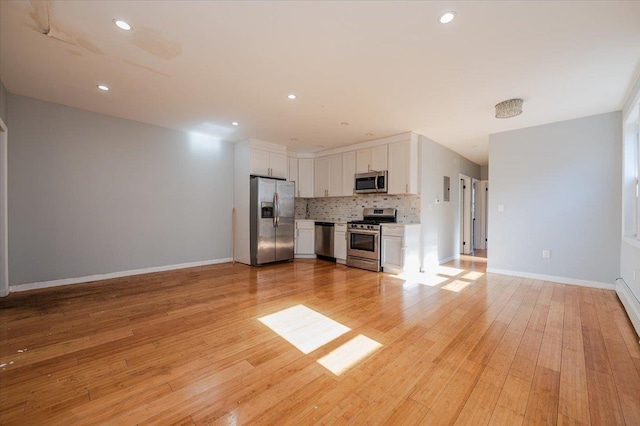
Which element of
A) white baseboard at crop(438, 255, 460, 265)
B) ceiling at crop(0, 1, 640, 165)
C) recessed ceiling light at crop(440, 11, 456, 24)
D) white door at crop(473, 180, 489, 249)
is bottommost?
white baseboard at crop(438, 255, 460, 265)

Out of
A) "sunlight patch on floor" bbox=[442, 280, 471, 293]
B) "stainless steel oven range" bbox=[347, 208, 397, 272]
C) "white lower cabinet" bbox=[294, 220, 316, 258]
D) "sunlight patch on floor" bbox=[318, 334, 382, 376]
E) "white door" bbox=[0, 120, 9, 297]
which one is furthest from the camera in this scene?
"white lower cabinet" bbox=[294, 220, 316, 258]

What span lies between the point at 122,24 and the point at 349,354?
3.15 metres

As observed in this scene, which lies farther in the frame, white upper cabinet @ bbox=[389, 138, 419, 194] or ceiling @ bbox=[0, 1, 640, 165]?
white upper cabinet @ bbox=[389, 138, 419, 194]

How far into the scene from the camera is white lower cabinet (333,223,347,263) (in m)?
5.53

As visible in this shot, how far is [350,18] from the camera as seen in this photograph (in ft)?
6.63

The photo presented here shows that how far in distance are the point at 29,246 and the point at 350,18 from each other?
15.8ft

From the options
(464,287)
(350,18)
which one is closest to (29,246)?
(350,18)

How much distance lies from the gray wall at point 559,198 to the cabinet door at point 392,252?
172 centimetres

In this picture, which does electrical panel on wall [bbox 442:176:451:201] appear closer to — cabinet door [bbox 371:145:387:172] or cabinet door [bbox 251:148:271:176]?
cabinet door [bbox 371:145:387:172]

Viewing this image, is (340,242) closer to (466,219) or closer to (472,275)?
(472,275)

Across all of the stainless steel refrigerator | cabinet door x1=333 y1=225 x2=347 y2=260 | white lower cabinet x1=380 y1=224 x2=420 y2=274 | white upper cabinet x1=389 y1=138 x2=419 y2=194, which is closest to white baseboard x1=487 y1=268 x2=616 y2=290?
white lower cabinet x1=380 y1=224 x2=420 y2=274

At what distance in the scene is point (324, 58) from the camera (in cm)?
256

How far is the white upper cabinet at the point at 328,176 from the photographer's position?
6.05 meters

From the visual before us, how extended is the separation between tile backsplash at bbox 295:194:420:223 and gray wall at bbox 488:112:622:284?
140 cm
